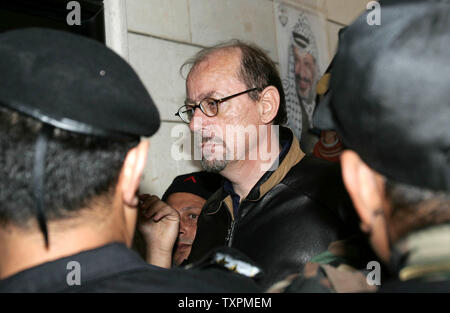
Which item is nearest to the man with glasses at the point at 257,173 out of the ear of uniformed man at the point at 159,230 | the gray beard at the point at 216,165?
the gray beard at the point at 216,165

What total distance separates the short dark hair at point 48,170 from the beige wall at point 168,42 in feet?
6.15

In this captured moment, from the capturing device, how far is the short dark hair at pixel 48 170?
82 cm

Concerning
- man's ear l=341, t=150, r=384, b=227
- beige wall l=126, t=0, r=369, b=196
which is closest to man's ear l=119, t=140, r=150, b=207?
man's ear l=341, t=150, r=384, b=227

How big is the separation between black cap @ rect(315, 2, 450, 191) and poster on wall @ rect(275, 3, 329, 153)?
2.81m

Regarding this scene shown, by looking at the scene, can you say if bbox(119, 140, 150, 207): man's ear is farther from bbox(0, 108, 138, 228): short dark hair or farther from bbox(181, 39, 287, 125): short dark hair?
bbox(181, 39, 287, 125): short dark hair

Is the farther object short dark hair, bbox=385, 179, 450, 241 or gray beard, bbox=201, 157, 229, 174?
gray beard, bbox=201, 157, 229, 174

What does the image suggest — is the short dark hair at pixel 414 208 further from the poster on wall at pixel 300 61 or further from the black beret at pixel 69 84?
the poster on wall at pixel 300 61

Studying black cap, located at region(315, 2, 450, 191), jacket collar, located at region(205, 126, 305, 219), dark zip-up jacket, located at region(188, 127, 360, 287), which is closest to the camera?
black cap, located at region(315, 2, 450, 191)

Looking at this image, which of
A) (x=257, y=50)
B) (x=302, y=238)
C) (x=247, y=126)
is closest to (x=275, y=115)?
(x=247, y=126)

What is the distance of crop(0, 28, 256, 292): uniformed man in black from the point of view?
0.81m

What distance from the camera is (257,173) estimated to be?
6.68ft

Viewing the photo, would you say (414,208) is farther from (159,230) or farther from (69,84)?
(159,230)

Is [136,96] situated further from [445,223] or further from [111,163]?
[445,223]

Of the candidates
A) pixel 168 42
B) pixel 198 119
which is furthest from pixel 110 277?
pixel 168 42
